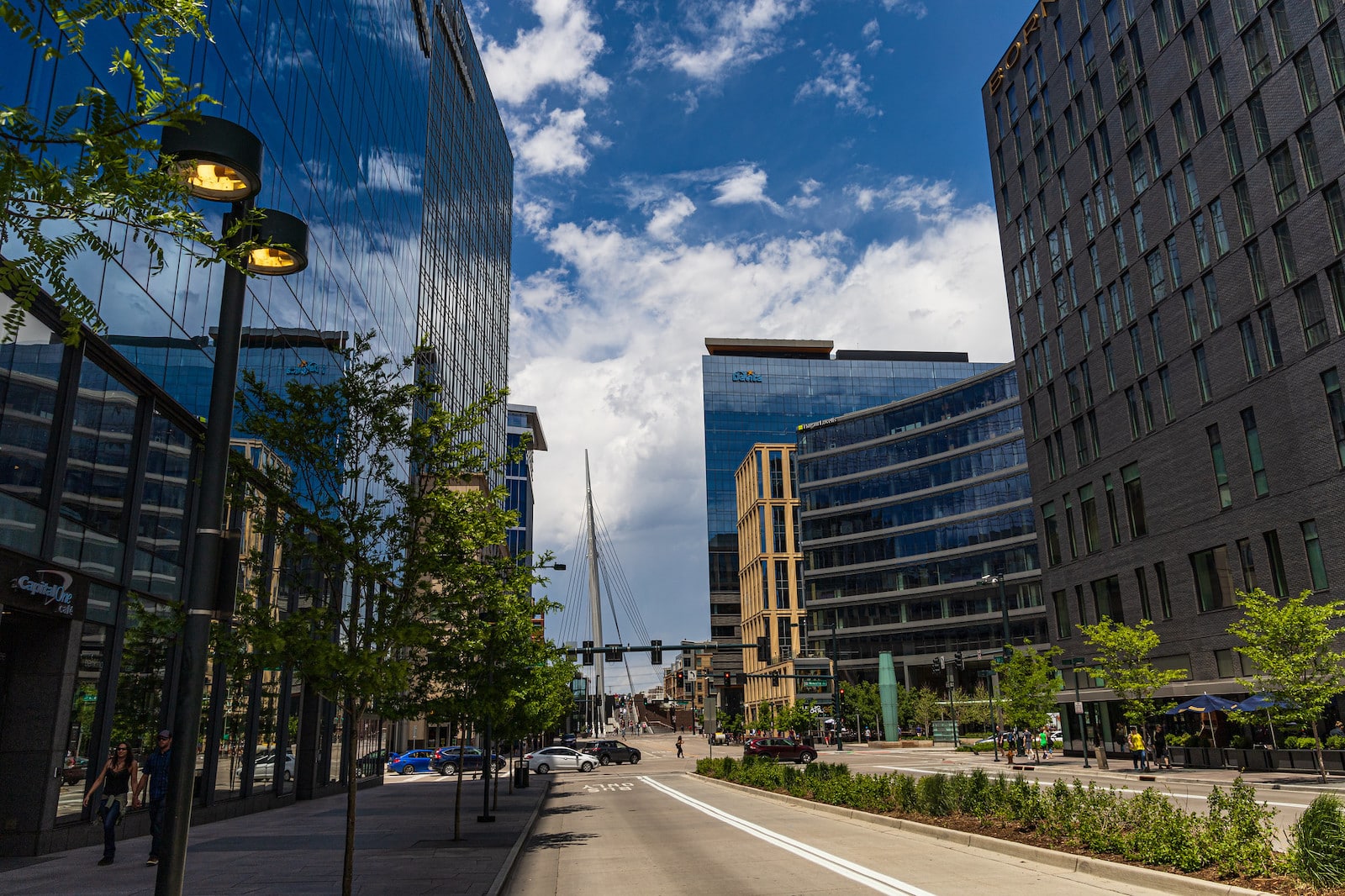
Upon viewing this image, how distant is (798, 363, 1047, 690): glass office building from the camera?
312 feet

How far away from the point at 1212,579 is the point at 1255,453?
641 cm

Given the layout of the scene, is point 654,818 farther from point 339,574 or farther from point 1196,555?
point 1196,555

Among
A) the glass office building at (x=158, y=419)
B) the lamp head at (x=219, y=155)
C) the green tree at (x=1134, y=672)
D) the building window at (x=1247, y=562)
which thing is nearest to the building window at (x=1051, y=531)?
the green tree at (x=1134, y=672)

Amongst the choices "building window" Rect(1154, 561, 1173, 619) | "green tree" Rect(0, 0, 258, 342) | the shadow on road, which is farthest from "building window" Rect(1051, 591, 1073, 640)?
"green tree" Rect(0, 0, 258, 342)

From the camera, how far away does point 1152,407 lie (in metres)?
46.0

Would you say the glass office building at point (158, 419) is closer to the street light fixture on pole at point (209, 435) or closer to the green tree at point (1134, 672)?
the street light fixture on pole at point (209, 435)

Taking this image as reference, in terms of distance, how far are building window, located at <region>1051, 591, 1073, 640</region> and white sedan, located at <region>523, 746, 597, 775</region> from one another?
1187 inches

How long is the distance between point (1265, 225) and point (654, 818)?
34.4 m

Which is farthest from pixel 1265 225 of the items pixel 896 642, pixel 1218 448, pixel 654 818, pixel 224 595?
pixel 896 642

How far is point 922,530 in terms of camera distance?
4016 inches

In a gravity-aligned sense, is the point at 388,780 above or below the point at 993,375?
below

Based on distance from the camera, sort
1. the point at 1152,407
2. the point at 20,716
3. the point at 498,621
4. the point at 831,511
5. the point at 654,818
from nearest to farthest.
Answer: the point at 20,716 → the point at 498,621 → the point at 654,818 → the point at 1152,407 → the point at 831,511

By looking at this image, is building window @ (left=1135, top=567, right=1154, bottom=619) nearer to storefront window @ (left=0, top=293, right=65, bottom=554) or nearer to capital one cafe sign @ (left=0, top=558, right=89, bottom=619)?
capital one cafe sign @ (left=0, top=558, right=89, bottom=619)

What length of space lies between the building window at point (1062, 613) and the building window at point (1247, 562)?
15.3 m
